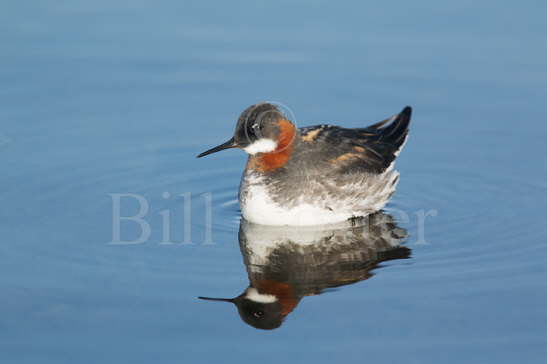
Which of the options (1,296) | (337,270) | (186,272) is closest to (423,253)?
(337,270)

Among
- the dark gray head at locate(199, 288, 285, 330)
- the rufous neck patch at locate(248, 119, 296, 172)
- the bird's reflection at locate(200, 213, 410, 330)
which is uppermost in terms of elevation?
the rufous neck patch at locate(248, 119, 296, 172)

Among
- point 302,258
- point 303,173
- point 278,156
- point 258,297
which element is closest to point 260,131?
point 278,156

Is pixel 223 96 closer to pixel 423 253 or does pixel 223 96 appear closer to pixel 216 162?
pixel 216 162

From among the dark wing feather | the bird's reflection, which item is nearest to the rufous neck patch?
the dark wing feather

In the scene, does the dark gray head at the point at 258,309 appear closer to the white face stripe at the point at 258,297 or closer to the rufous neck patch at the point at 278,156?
the white face stripe at the point at 258,297

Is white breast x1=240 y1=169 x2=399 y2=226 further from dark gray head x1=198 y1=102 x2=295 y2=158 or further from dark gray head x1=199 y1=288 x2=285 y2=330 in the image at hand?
dark gray head x1=199 y1=288 x2=285 y2=330

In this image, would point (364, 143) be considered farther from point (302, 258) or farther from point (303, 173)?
point (302, 258)

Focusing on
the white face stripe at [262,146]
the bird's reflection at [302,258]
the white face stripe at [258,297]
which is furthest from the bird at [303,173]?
the white face stripe at [258,297]

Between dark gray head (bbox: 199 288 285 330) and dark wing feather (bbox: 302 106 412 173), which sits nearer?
dark gray head (bbox: 199 288 285 330)
